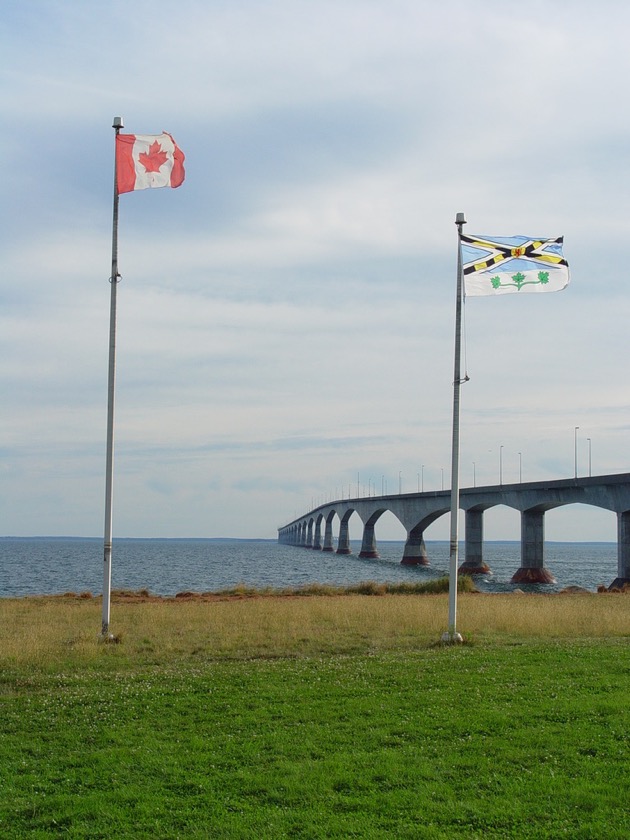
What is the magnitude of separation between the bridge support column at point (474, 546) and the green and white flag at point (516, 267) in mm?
72900

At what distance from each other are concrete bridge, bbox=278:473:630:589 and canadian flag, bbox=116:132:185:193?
47.7 metres

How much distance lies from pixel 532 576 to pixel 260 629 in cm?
5827

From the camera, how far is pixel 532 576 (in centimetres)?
7488

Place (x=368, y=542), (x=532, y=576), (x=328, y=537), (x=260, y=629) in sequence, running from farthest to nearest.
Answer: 1. (x=328, y=537)
2. (x=368, y=542)
3. (x=532, y=576)
4. (x=260, y=629)

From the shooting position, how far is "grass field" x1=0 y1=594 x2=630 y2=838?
772 centimetres

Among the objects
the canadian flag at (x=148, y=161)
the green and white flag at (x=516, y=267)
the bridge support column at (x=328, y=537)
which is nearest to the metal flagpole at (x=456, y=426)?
the green and white flag at (x=516, y=267)

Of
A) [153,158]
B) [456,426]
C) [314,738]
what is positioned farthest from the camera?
[456,426]

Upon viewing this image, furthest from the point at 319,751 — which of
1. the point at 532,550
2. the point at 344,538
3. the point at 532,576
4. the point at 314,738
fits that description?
the point at 344,538

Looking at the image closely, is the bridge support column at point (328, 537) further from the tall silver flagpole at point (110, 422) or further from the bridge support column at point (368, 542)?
the tall silver flagpole at point (110, 422)

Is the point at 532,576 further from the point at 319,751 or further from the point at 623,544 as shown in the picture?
the point at 319,751

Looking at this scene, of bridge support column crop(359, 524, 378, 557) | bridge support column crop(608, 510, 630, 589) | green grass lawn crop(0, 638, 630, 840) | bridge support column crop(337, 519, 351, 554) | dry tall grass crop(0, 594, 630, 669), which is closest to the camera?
green grass lawn crop(0, 638, 630, 840)

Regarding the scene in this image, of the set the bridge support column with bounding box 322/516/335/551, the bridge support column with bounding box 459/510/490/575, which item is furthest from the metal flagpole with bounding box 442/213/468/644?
the bridge support column with bounding box 322/516/335/551

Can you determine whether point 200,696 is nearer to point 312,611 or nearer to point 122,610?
point 312,611

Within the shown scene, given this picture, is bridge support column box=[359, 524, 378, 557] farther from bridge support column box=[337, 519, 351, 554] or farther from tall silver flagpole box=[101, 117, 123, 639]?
tall silver flagpole box=[101, 117, 123, 639]
